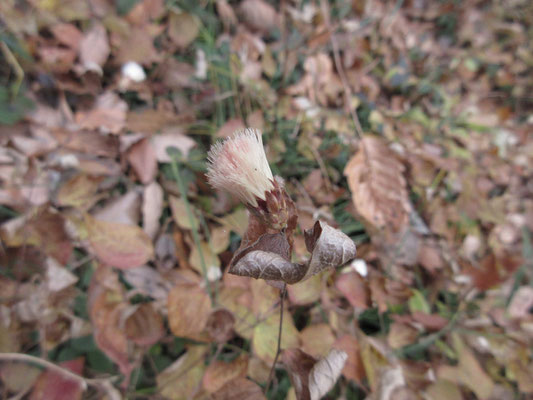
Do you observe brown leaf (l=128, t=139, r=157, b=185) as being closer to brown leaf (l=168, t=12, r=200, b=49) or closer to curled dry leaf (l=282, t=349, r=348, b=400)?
brown leaf (l=168, t=12, r=200, b=49)

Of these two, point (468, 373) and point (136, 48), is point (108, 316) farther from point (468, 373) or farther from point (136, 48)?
point (468, 373)

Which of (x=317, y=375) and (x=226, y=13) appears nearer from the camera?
(x=317, y=375)

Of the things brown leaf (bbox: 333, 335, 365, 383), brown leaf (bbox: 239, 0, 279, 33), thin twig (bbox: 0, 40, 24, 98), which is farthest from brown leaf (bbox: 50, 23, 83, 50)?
brown leaf (bbox: 333, 335, 365, 383)

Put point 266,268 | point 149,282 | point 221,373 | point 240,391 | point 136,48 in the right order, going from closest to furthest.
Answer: point 266,268 < point 240,391 < point 221,373 < point 149,282 < point 136,48

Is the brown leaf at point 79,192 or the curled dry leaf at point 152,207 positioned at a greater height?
the brown leaf at point 79,192

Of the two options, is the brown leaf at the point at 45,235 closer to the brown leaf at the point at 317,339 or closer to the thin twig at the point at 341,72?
the brown leaf at the point at 317,339

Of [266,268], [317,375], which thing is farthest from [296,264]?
[317,375]

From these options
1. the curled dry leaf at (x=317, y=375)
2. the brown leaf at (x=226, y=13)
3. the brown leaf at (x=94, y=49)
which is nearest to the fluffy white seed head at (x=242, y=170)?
the curled dry leaf at (x=317, y=375)
